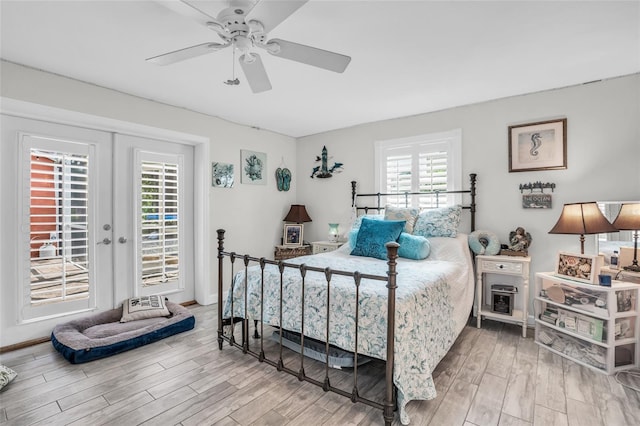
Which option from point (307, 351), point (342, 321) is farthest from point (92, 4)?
point (307, 351)

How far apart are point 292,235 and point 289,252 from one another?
387 millimetres

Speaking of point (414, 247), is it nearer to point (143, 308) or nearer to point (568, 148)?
point (568, 148)

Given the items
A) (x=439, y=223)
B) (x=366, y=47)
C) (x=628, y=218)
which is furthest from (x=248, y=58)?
(x=628, y=218)

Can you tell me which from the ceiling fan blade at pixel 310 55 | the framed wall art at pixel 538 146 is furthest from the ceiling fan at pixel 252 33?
the framed wall art at pixel 538 146

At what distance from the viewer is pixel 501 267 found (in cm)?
307

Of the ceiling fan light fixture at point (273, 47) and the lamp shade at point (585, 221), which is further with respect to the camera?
the lamp shade at point (585, 221)

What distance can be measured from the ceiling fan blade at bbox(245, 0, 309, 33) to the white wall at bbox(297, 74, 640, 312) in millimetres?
2778

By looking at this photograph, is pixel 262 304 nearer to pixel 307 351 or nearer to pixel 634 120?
pixel 307 351

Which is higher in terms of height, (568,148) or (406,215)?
(568,148)

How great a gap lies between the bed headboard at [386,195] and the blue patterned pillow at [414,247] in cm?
87

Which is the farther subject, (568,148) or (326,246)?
(326,246)

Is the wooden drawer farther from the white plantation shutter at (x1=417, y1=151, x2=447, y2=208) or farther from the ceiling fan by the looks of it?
the ceiling fan

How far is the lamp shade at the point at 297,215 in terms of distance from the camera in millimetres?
4684

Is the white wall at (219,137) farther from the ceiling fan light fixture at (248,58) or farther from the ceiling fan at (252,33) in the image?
the ceiling fan light fixture at (248,58)
